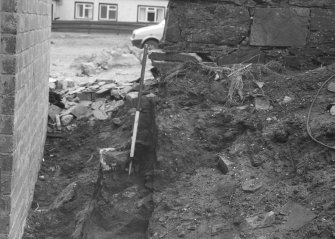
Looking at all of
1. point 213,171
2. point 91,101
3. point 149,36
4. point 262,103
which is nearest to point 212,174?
point 213,171

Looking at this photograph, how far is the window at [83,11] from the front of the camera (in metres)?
35.5

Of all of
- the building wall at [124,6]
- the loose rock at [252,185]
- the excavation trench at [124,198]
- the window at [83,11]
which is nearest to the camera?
the loose rock at [252,185]

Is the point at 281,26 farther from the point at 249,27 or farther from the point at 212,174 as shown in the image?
the point at 212,174

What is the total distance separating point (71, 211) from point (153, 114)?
1513 mm

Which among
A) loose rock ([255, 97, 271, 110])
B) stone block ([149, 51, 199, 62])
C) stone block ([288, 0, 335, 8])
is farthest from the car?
loose rock ([255, 97, 271, 110])

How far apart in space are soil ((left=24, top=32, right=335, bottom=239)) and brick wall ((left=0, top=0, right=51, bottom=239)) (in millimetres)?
878

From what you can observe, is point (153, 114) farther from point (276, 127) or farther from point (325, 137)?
point (325, 137)

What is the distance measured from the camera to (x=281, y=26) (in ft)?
24.2

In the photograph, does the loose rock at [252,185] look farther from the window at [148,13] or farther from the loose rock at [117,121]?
the window at [148,13]

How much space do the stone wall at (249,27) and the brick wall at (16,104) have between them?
2599 millimetres

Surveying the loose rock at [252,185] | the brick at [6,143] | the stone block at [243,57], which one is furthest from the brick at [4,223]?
the stone block at [243,57]

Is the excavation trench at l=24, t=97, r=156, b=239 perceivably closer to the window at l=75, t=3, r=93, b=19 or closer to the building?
the building

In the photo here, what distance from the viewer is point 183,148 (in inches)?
213

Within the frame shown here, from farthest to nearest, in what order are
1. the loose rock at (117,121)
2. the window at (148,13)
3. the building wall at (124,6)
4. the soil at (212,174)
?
the window at (148,13) → the building wall at (124,6) → the loose rock at (117,121) → the soil at (212,174)
